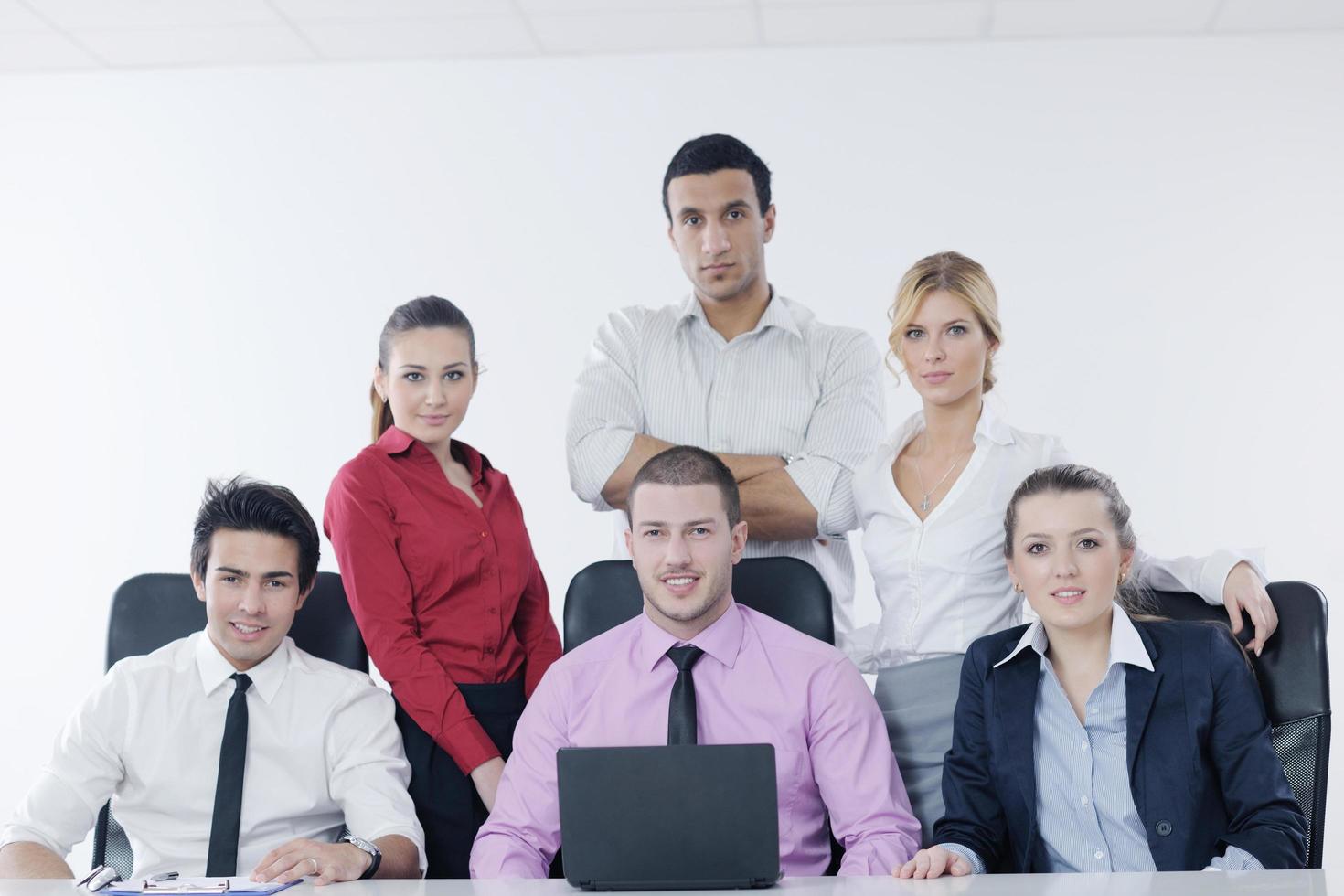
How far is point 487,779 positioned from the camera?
240cm

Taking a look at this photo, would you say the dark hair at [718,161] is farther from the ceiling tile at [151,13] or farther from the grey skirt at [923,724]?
the ceiling tile at [151,13]

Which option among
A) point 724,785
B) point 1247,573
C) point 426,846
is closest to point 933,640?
point 1247,573

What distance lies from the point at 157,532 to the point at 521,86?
92.4 inches

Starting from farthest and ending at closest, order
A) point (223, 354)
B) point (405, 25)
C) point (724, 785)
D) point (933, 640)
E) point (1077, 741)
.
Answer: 1. point (223, 354)
2. point (405, 25)
3. point (933, 640)
4. point (1077, 741)
5. point (724, 785)

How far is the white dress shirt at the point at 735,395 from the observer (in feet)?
9.55

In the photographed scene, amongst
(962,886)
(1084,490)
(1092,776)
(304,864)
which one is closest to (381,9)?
(1084,490)

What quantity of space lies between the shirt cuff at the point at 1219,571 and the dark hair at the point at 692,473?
2.75 ft

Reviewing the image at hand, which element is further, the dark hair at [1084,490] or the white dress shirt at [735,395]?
the white dress shirt at [735,395]

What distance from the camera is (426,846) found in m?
2.47

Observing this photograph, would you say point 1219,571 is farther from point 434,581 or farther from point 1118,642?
point 434,581

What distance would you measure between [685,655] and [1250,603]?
97 centimetres

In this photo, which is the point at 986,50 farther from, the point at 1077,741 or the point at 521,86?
the point at 1077,741

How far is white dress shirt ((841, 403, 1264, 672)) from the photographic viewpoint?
2.37 metres

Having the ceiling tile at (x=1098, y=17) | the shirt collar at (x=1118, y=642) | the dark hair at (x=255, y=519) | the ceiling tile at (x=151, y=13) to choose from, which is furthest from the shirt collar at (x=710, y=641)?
the ceiling tile at (x=151, y=13)
